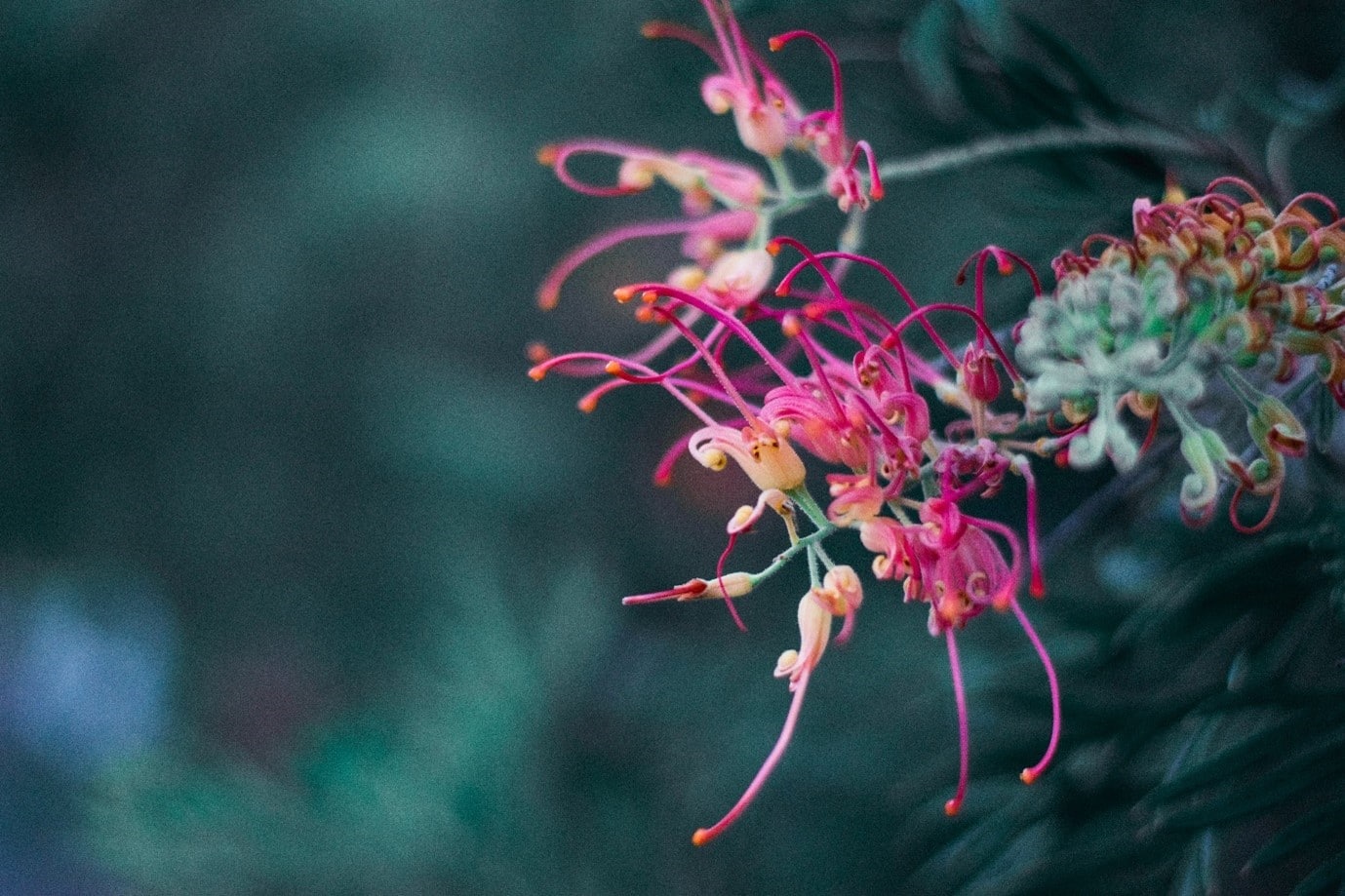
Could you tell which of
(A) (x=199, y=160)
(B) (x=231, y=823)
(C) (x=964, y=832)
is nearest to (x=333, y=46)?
(A) (x=199, y=160)

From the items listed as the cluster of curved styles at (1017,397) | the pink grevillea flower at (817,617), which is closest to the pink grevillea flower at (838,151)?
the cluster of curved styles at (1017,397)

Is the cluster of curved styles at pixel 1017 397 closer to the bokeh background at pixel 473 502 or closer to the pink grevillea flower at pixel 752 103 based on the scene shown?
the pink grevillea flower at pixel 752 103

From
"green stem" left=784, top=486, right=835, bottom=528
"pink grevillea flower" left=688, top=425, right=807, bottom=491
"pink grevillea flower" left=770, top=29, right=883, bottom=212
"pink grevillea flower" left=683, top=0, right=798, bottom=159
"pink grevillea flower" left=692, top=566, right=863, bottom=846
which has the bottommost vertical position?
"pink grevillea flower" left=692, top=566, right=863, bottom=846

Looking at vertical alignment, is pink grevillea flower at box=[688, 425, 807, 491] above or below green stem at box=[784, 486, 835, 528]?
above

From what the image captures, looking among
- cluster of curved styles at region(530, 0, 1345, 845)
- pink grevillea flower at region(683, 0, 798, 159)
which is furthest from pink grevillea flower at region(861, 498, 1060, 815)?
pink grevillea flower at region(683, 0, 798, 159)

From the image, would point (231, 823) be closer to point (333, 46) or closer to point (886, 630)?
point (886, 630)

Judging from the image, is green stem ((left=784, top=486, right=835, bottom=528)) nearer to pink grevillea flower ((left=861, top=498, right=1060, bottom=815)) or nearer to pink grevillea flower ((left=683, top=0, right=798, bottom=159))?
pink grevillea flower ((left=861, top=498, right=1060, bottom=815))
